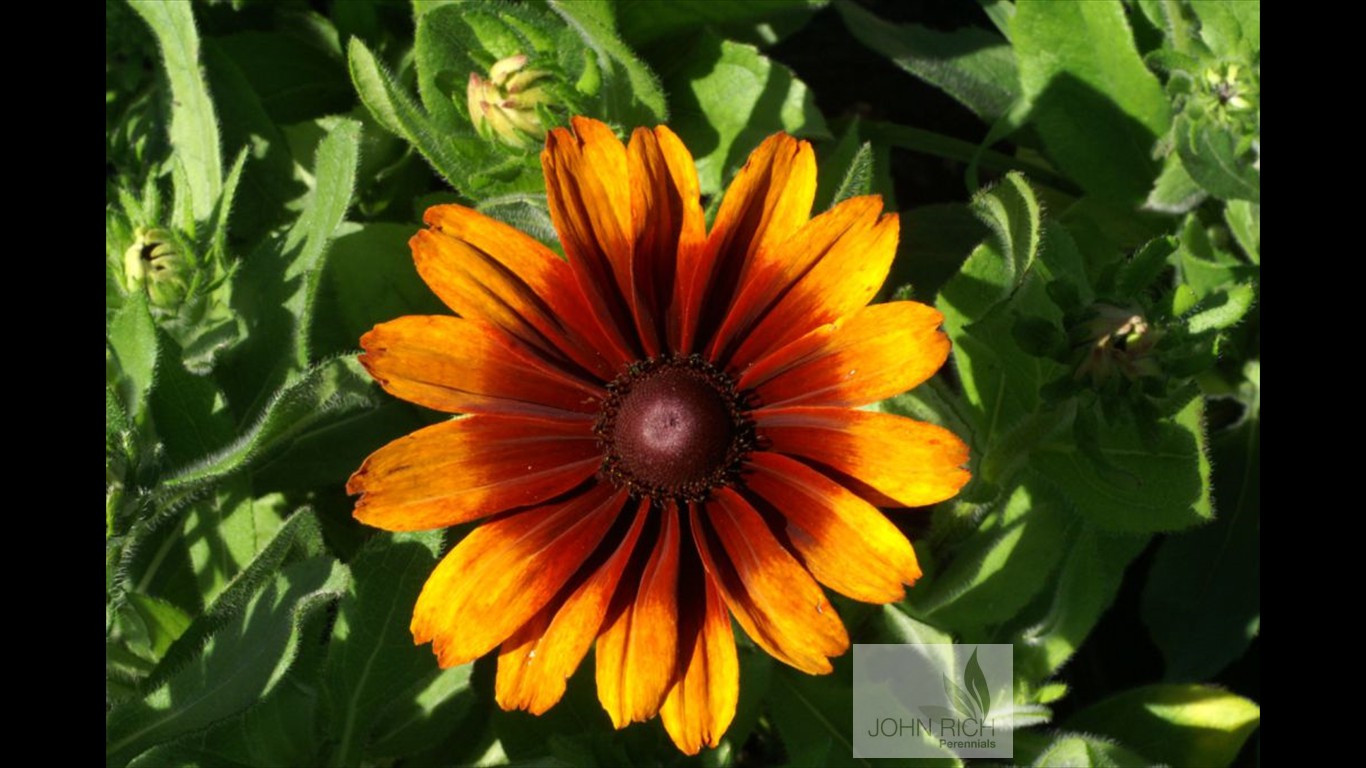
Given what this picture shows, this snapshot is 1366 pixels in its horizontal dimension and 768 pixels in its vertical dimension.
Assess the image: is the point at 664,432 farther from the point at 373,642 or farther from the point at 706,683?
the point at 373,642

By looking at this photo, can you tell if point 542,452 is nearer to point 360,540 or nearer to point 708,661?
point 708,661

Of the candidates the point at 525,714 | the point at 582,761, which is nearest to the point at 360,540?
the point at 525,714

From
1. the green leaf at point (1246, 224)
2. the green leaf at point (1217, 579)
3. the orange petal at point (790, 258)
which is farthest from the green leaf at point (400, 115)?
the green leaf at point (1217, 579)

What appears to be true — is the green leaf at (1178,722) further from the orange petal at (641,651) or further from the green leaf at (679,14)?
the green leaf at (679,14)

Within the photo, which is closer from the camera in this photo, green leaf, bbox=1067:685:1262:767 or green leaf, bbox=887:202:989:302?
green leaf, bbox=1067:685:1262:767

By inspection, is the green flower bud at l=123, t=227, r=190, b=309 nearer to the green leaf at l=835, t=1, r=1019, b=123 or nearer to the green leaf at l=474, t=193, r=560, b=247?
the green leaf at l=474, t=193, r=560, b=247

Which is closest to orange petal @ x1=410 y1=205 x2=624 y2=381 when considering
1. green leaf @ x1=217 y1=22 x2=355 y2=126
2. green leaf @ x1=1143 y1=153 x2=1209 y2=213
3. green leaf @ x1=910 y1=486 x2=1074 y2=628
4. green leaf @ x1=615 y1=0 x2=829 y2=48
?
green leaf @ x1=910 y1=486 x2=1074 y2=628
